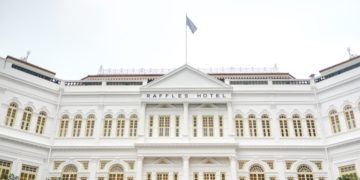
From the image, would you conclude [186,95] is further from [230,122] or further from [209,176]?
[209,176]

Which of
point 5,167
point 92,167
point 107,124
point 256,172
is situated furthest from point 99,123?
point 256,172

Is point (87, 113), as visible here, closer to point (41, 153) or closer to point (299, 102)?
point (41, 153)

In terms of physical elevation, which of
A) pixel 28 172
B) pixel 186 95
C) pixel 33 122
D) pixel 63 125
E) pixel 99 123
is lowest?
pixel 28 172

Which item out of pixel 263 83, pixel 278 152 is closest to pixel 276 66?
pixel 263 83

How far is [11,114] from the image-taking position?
23.5m

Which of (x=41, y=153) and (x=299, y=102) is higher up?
(x=299, y=102)

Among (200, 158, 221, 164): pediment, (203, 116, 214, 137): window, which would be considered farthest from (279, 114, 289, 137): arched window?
(200, 158, 221, 164): pediment

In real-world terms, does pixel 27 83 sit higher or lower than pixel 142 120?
higher

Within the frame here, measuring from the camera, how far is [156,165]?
23.7 metres

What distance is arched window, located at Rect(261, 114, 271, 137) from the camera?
81.6 feet

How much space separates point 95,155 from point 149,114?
469 cm

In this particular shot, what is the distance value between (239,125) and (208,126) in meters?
2.24

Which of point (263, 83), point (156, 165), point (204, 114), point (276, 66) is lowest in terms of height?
point (156, 165)

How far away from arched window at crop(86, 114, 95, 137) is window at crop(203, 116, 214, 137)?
26.5ft
